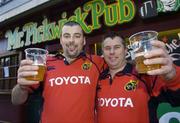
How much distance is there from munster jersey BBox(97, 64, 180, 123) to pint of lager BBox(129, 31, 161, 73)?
59cm

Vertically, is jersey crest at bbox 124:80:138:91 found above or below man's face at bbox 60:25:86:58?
below

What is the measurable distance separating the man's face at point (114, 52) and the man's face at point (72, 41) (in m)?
0.26

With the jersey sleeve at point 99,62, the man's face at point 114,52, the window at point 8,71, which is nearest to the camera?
the man's face at point 114,52

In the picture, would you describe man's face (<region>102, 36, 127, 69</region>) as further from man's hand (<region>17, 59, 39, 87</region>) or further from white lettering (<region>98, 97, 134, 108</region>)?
man's hand (<region>17, 59, 39, 87</region>)

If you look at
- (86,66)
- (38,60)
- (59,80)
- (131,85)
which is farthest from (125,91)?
(38,60)

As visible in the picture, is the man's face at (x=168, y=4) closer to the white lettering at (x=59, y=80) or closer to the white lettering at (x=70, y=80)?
the white lettering at (x=70, y=80)

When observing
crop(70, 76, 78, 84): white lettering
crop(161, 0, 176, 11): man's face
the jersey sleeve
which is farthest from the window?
crop(70, 76, 78, 84): white lettering

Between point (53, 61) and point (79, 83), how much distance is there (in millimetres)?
460

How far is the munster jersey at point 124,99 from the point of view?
8.32ft

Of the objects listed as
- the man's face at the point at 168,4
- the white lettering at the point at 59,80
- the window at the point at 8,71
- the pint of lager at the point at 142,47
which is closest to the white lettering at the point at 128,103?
the white lettering at the point at 59,80

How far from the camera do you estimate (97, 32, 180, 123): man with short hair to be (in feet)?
7.16

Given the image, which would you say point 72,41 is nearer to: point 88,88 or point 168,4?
point 88,88

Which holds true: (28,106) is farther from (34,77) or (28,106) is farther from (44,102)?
(34,77)

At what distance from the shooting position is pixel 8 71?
9.56 metres
